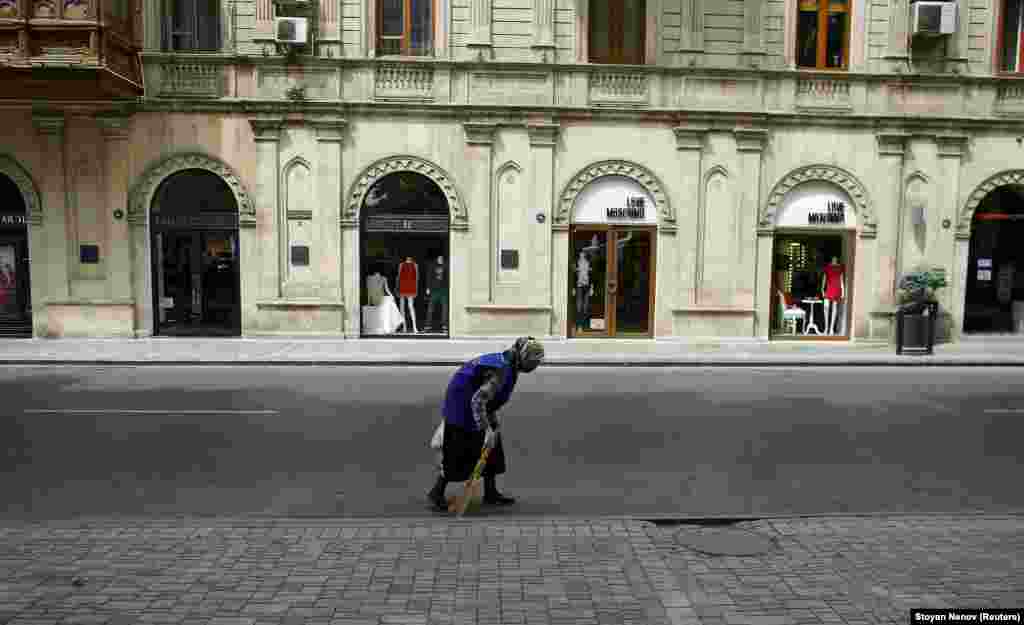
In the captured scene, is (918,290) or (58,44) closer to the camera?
(58,44)

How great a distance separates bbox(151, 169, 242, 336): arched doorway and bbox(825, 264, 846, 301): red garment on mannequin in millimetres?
14581

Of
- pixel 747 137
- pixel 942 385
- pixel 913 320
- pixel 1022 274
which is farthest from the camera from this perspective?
pixel 1022 274

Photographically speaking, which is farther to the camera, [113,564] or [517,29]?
[517,29]

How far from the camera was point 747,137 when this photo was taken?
18.3 metres

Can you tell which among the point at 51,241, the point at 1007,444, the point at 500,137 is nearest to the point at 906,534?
the point at 1007,444

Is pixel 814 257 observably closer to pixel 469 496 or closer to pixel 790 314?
pixel 790 314

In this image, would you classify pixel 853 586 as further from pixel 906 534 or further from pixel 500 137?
pixel 500 137

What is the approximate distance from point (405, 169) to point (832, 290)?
11.1m

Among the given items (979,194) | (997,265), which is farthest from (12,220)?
(997,265)

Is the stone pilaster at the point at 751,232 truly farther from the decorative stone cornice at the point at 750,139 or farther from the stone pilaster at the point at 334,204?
the stone pilaster at the point at 334,204

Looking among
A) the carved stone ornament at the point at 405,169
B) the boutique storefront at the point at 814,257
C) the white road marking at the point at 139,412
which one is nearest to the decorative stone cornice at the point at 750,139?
the boutique storefront at the point at 814,257

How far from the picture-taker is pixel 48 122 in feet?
57.7

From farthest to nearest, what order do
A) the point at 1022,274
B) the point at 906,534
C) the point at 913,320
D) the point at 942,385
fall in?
the point at 1022,274
the point at 913,320
the point at 942,385
the point at 906,534

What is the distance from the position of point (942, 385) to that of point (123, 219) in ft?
57.9
